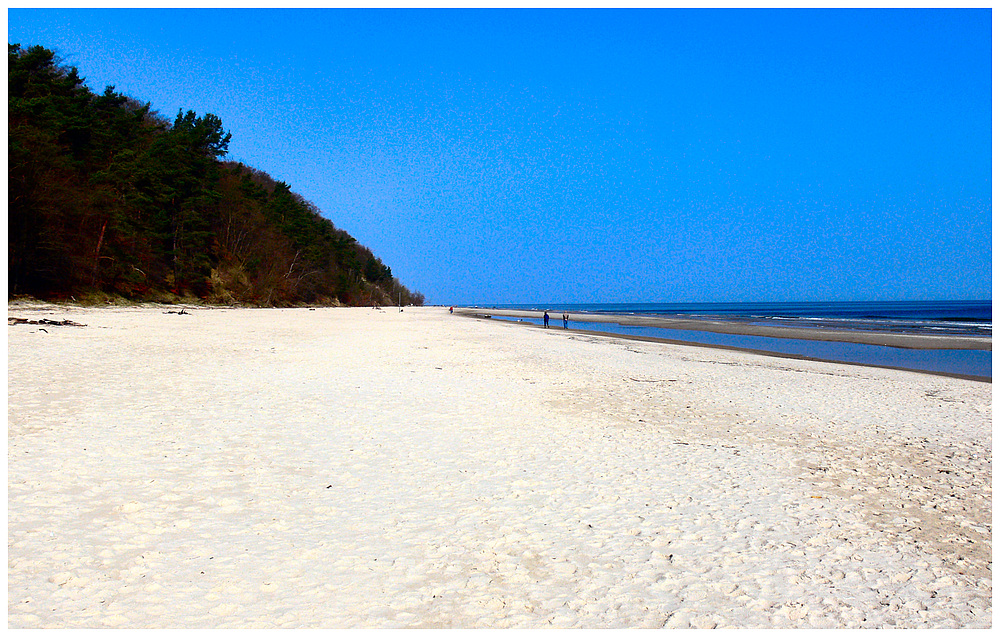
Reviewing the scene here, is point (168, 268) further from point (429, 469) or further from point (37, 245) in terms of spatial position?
point (429, 469)

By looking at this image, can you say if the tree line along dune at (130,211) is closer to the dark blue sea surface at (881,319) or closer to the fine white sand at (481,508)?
the fine white sand at (481,508)

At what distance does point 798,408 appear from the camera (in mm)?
8727

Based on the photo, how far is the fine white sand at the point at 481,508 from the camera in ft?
10.1

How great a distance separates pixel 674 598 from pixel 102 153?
150 feet

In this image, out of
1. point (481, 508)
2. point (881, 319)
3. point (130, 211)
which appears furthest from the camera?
point (881, 319)

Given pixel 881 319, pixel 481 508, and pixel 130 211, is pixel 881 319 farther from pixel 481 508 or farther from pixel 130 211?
pixel 130 211

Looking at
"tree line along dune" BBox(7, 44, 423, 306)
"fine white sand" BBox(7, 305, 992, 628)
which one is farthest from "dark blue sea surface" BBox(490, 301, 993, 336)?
"tree line along dune" BBox(7, 44, 423, 306)

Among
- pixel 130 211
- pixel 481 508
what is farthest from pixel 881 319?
pixel 130 211

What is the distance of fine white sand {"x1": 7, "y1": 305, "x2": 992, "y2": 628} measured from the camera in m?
3.08

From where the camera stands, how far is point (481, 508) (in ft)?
14.4

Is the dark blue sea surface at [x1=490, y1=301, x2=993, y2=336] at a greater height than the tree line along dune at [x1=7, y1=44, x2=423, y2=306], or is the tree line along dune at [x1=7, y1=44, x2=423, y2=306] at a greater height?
the tree line along dune at [x1=7, y1=44, x2=423, y2=306]

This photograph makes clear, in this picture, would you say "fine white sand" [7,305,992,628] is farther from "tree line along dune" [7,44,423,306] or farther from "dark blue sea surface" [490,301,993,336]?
"dark blue sea surface" [490,301,993,336]

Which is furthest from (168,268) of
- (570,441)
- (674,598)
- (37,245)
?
(674,598)

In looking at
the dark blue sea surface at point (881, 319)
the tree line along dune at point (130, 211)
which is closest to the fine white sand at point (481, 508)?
the tree line along dune at point (130, 211)
